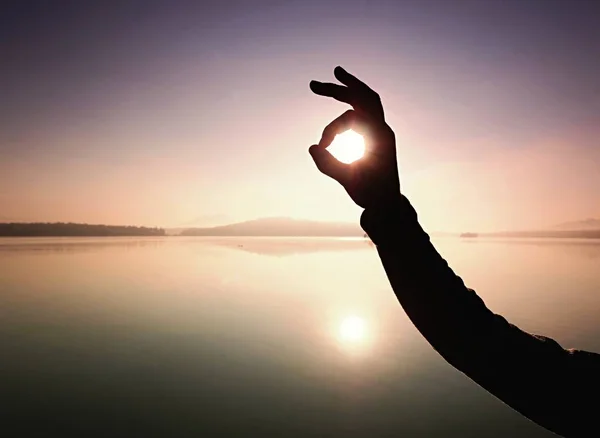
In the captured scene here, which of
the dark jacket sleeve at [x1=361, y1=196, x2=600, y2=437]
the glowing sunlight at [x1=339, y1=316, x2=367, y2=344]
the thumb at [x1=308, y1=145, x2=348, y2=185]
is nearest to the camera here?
the dark jacket sleeve at [x1=361, y1=196, x2=600, y2=437]

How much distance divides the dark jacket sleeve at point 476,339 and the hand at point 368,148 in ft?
0.23

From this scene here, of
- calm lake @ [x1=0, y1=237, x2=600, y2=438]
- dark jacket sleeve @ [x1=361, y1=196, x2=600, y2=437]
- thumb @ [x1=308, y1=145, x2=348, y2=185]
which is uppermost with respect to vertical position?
thumb @ [x1=308, y1=145, x2=348, y2=185]

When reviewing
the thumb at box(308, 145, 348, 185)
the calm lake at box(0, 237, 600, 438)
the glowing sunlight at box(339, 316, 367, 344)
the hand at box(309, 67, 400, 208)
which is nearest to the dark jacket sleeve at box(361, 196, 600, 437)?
the hand at box(309, 67, 400, 208)

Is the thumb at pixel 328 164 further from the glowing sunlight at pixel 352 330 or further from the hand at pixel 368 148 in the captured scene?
the glowing sunlight at pixel 352 330

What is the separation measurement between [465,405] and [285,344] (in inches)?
416

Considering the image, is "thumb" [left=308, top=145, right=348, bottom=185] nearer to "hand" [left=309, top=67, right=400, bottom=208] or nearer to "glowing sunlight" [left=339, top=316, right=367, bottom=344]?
"hand" [left=309, top=67, right=400, bottom=208]

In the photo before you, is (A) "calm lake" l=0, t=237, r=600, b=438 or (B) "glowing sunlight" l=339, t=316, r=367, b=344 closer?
(A) "calm lake" l=0, t=237, r=600, b=438

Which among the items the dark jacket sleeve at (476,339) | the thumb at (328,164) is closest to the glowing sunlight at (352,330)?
the dark jacket sleeve at (476,339)

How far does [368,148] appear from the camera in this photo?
1.51m

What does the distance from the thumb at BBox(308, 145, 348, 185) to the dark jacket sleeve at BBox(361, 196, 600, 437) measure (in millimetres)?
221

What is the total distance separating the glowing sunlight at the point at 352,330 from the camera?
24183 millimetres

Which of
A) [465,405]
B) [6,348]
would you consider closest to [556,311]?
[465,405]

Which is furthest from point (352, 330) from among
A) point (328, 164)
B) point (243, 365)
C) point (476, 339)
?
point (328, 164)

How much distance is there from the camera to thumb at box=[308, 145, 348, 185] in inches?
61.8
